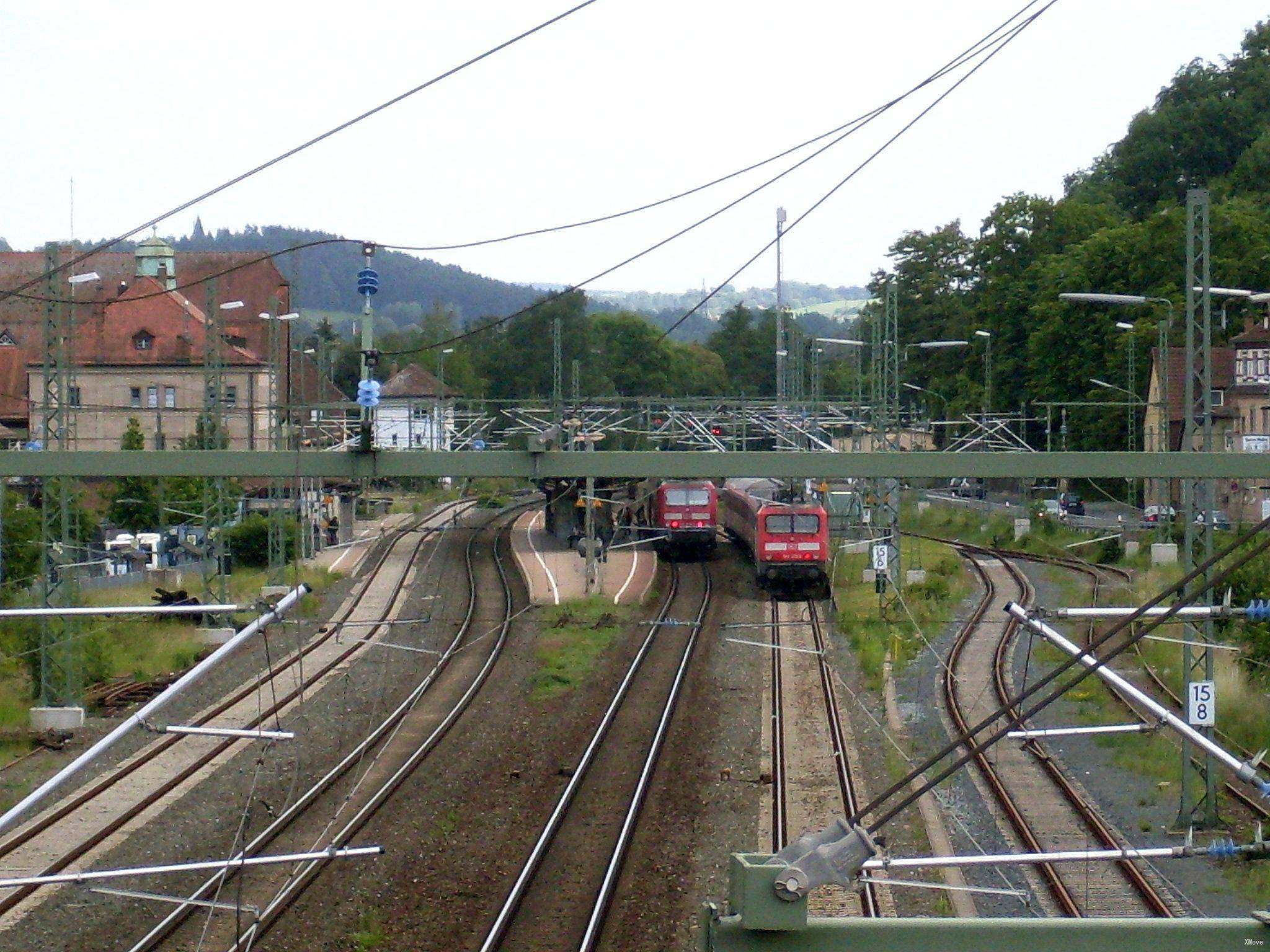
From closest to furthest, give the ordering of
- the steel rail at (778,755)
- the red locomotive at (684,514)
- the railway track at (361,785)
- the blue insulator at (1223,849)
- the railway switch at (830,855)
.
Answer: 1. the railway switch at (830,855)
2. the blue insulator at (1223,849)
3. the railway track at (361,785)
4. the steel rail at (778,755)
5. the red locomotive at (684,514)

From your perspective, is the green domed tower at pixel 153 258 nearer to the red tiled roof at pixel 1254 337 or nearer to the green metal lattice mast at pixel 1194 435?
the green metal lattice mast at pixel 1194 435

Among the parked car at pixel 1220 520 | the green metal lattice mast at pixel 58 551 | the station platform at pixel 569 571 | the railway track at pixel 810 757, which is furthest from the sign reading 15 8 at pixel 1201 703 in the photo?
the station platform at pixel 569 571

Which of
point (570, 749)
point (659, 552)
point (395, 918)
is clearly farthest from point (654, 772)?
point (659, 552)

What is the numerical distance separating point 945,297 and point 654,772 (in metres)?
36.4

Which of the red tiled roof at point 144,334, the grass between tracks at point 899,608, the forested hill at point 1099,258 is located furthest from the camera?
the forested hill at point 1099,258

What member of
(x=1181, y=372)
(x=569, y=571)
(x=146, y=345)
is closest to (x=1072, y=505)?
(x=1181, y=372)

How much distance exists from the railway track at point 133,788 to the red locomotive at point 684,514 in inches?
442

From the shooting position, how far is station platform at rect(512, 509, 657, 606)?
26562 mm

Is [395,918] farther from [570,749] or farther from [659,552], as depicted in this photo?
[659,552]

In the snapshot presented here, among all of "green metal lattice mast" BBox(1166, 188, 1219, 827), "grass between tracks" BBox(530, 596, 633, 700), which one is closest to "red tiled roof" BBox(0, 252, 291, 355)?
"grass between tracks" BBox(530, 596, 633, 700)

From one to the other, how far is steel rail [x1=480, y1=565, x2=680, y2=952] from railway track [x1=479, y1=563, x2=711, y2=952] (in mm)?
11

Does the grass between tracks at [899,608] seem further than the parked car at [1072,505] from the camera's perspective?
No

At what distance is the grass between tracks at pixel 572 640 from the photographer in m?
19.1

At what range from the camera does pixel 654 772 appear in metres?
14.3
